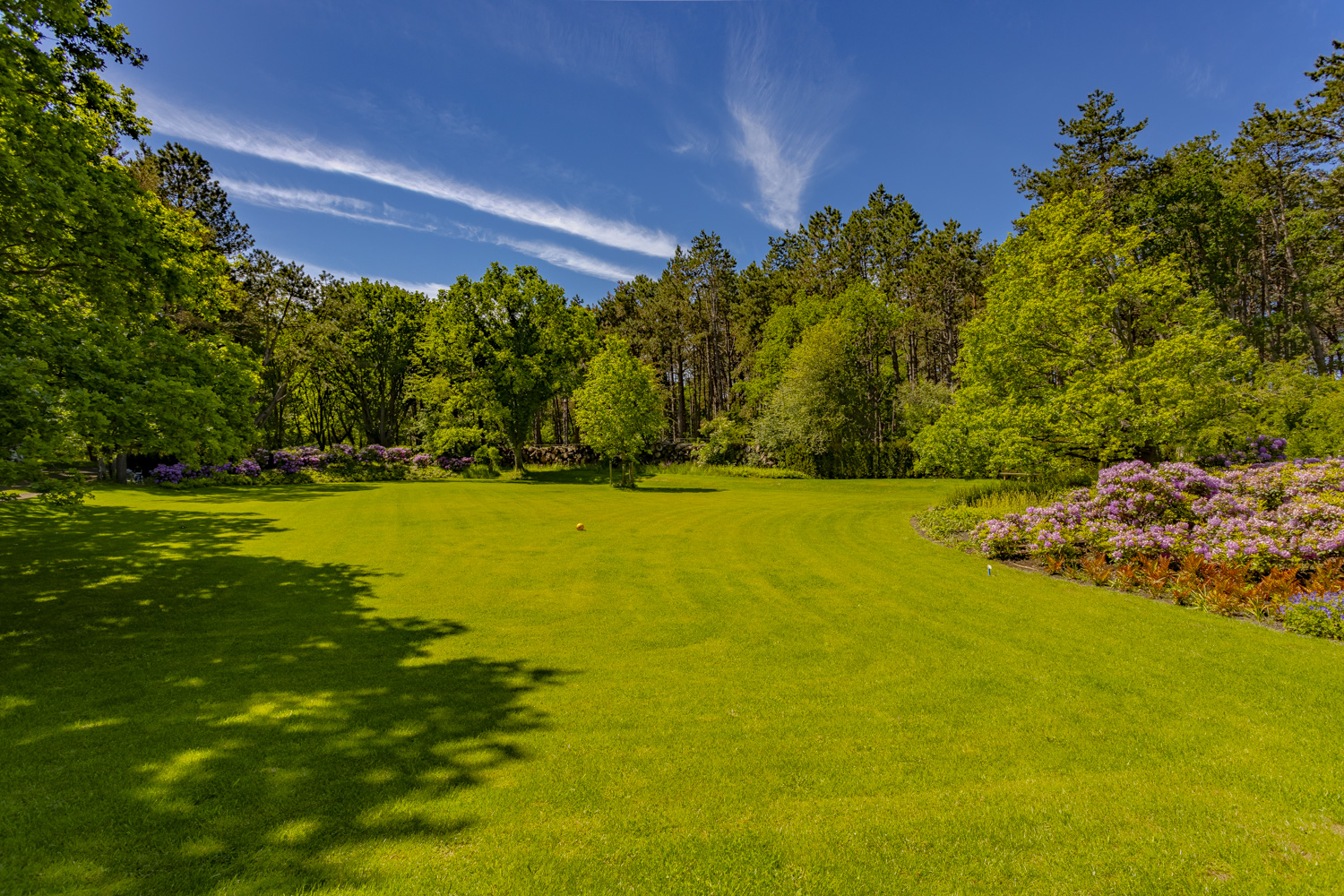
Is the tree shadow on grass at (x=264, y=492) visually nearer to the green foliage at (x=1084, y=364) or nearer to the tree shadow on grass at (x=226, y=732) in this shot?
the tree shadow on grass at (x=226, y=732)

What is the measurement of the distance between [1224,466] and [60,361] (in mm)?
24641

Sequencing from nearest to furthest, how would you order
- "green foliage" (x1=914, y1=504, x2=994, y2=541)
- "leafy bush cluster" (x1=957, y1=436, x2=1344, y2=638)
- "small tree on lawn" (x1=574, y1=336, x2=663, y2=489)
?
"leafy bush cluster" (x1=957, y1=436, x2=1344, y2=638), "green foliage" (x1=914, y1=504, x2=994, y2=541), "small tree on lawn" (x1=574, y1=336, x2=663, y2=489)

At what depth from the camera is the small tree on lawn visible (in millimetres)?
31062

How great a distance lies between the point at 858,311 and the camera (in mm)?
42375

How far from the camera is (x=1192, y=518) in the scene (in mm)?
10812

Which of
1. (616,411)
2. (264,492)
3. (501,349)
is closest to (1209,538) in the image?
(616,411)

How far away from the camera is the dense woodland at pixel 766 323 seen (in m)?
7.04

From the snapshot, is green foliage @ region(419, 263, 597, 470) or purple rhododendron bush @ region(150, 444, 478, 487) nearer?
purple rhododendron bush @ region(150, 444, 478, 487)

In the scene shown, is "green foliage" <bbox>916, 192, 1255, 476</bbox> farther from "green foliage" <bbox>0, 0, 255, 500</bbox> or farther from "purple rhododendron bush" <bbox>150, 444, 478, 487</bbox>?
"purple rhododendron bush" <bbox>150, 444, 478, 487</bbox>

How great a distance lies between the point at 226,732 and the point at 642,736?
371 centimetres

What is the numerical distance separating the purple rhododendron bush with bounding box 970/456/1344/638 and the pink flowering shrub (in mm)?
19

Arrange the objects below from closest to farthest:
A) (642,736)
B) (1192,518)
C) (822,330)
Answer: (642,736) < (1192,518) < (822,330)

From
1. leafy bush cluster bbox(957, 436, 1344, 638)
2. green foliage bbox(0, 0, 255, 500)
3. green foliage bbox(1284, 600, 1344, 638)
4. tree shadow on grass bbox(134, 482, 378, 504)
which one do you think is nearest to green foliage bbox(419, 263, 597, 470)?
tree shadow on grass bbox(134, 482, 378, 504)

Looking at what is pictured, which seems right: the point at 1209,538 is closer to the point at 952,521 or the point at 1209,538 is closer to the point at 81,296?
the point at 952,521
